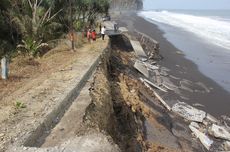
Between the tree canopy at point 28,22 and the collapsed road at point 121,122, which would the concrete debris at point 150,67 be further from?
the tree canopy at point 28,22

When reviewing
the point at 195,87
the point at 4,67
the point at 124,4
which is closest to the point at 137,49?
the point at 195,87

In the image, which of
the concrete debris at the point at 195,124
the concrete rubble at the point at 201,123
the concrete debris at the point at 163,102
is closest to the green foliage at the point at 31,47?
the concrete rubble at the point at 201,123

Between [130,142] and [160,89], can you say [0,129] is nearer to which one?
[130,142]

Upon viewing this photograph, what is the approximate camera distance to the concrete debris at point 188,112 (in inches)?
628

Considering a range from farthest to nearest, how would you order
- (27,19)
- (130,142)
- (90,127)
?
(27,19) → (130,142) → (90,127)

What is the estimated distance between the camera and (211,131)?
14695 mm

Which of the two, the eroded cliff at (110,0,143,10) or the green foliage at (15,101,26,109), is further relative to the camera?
the eroded cliff at (110,0,143,10)

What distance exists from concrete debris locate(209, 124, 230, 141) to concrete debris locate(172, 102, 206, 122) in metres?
1.05

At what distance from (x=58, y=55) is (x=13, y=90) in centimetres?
676

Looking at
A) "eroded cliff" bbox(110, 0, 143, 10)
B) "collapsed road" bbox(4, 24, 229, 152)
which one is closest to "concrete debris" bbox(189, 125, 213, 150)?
"collapsed road" bbox(4, 24, 229, 152)

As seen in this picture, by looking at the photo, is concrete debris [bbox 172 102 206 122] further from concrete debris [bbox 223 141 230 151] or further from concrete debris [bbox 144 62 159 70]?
concrete debris [bbox 144 62 159 70]

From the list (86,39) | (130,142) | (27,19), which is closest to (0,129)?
(130,142)

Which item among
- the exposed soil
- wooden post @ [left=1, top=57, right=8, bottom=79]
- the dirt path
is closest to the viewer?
the dirt path

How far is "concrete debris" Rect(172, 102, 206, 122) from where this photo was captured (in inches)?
628
